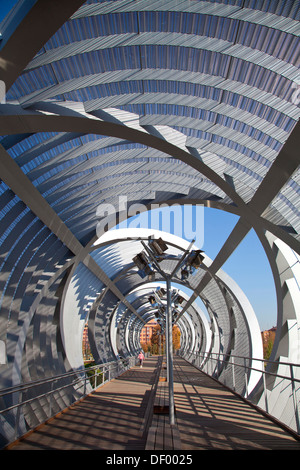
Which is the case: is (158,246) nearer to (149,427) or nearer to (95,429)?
(149,427)

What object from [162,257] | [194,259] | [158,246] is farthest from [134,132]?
[162,257]

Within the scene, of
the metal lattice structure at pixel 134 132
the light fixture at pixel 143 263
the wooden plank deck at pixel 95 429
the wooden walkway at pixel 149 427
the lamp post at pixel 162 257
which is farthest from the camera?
the light fixture at pixel 143 263

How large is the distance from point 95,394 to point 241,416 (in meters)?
6.00

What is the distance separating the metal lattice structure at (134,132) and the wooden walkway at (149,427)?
2.22 ft

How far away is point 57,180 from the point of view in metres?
10.8

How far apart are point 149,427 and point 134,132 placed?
602 cm

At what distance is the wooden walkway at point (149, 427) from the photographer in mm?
6137

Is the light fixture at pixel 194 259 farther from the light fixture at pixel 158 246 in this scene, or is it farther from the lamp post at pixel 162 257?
the light fixture at pixel 158 246

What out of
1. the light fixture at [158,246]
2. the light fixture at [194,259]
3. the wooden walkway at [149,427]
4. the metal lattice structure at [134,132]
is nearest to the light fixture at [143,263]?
the light fixture at [158,246]

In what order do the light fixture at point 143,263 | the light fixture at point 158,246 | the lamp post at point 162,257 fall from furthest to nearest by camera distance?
the light fixture at point 143,263
the light fixture at point 158,246
the lamp post at point 162,257

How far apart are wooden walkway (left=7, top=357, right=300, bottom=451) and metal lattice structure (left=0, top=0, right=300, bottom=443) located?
68 centimetres

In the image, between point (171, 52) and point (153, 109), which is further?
point (153, 109)
